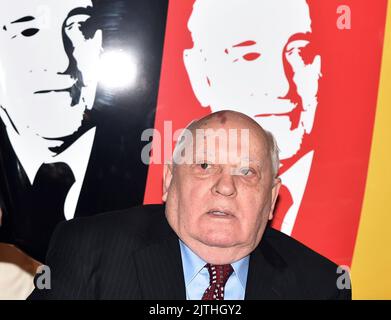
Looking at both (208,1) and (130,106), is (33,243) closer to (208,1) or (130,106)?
(130,106)

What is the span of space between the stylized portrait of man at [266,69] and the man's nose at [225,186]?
1.82ft

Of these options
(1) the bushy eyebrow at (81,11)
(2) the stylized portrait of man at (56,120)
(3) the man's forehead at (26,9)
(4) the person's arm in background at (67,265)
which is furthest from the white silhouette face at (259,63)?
(4) the person's arm in background at (67,265)

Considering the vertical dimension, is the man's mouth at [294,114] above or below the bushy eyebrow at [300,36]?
below

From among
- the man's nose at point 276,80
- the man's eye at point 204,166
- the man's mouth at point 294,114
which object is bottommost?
the man's eye at point 204,166

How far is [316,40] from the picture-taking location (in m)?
2.00

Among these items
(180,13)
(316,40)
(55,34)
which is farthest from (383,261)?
(55,34)

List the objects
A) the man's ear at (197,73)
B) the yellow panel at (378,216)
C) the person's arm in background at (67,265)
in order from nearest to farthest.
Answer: the person's arm in background at (67,265)
the man's ear at (197,73)
the yellow panel at (378,216)

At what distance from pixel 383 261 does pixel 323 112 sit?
0.56 m

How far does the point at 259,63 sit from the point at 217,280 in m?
0.78

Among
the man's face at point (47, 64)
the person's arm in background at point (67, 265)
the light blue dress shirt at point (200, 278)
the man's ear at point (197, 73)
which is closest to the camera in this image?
the person's arm in background at point (67, 265)

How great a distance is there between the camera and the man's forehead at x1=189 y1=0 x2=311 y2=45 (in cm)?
194

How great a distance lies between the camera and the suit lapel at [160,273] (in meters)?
1.44

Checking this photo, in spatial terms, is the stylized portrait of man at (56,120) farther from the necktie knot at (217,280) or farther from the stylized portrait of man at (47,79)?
the necktie knot at (217,280)

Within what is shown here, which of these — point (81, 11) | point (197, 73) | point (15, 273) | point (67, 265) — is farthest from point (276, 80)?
point (15, 273)
